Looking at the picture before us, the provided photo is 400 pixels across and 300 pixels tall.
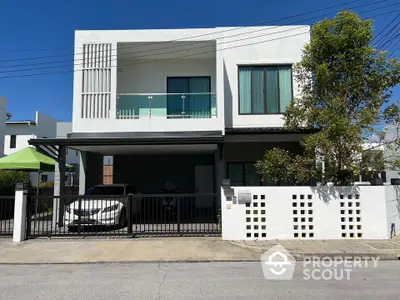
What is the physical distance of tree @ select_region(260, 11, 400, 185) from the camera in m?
9.48

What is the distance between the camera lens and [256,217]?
9781 millimetres

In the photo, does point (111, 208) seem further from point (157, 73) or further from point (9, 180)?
point (9, 180)

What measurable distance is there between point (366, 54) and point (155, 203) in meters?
7.46

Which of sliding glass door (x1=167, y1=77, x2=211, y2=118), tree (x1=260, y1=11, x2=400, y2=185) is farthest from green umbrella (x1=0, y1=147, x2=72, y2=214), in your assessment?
tree (x1=260, y1=11, x2=400, y2=185)

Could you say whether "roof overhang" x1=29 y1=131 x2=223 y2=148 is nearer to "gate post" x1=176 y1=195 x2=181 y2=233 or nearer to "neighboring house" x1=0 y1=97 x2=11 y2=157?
"gate post" x1=176 y1=195 x2=181 y2=233

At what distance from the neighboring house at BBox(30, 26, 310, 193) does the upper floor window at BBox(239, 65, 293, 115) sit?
→ 1.6 inches

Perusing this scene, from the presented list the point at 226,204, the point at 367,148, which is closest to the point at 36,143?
the point at 226,204

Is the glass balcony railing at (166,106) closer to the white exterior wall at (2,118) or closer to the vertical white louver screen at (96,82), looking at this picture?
the vertical white louver screen at (96,82)

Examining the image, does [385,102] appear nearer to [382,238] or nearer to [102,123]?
[382,238]

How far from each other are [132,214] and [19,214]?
127 inches

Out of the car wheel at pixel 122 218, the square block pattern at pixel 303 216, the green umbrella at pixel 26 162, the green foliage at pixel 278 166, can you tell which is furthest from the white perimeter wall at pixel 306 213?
the green umbrella at pixel 26 162

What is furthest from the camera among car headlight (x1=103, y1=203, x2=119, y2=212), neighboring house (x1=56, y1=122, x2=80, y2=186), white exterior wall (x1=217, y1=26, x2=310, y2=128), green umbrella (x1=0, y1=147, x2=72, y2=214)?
neighboring house (x1=56, y1=122, x2=80, y2=186)

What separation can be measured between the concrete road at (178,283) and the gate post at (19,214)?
8.38ft

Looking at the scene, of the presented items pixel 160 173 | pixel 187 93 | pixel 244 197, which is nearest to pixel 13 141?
pixel 160 173
